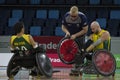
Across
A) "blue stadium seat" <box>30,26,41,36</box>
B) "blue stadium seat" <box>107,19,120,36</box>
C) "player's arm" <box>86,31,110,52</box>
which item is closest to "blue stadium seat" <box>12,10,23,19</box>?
"blue stadium seat" <box>30,26,41,36</box>

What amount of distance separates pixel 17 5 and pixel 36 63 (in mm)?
11521

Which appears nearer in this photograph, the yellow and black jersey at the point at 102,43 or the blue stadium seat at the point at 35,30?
the yellow and black jersey at the point at 102,43

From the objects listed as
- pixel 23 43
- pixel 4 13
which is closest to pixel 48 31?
pixel 4 13

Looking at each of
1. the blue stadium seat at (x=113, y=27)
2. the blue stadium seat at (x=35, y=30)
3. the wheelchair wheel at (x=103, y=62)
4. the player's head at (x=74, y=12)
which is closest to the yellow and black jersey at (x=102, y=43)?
the wheelchair wheel at (x=103, y=62)

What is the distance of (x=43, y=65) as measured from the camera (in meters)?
7.38

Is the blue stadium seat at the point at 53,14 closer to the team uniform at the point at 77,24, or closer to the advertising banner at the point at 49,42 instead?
the advertising banner at the point at 49,42

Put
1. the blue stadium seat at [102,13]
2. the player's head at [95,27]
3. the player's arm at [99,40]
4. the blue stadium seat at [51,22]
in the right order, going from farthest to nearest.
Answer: the blue stadium seat at [102,13] < the blue stadium seat at [51,22] < the player's head at [95,27] < the player's arm at [99,40]

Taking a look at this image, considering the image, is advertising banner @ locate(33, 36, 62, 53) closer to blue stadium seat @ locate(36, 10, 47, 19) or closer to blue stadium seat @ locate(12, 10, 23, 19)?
blue stadium seat @ locate(36, 10, 47, 19)

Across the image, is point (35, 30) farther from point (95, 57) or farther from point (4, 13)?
point (95, 57)

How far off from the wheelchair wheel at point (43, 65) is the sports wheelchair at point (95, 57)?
2.77 feet

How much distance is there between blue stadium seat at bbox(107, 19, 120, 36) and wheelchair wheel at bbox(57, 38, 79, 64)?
8740 millimetres

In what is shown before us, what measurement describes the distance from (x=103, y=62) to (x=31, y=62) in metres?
1.41

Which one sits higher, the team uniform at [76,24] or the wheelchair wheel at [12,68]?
the team uniform at [76,24]

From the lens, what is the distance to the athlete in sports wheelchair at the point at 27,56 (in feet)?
24.4
